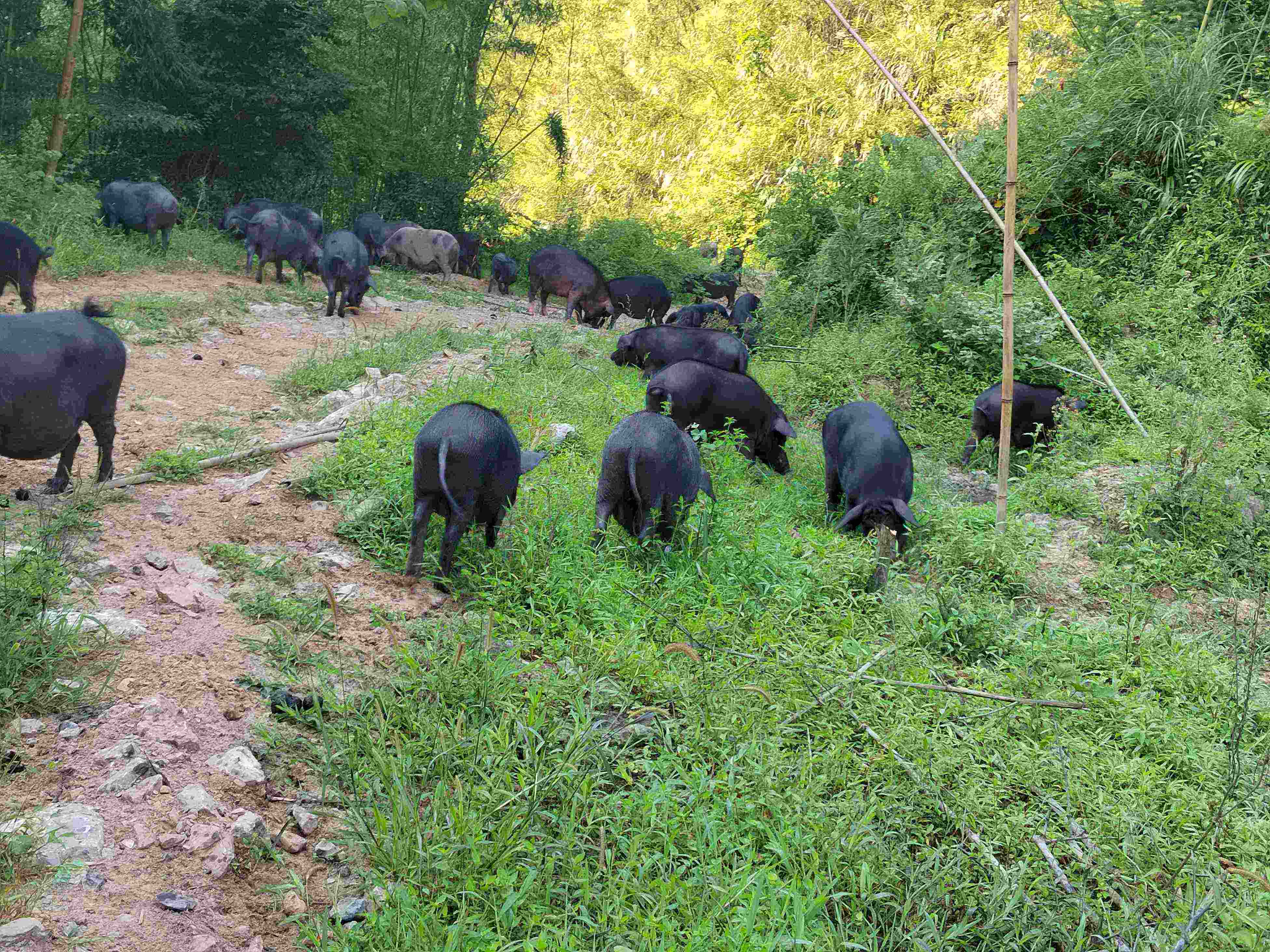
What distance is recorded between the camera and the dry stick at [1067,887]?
2525 millimetres

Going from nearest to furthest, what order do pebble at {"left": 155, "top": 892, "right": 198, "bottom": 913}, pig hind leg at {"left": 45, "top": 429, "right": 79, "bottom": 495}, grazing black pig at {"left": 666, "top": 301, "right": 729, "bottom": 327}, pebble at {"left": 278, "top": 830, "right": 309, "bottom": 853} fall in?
1. pebble at {"left": 155, "top": 892, "right": 198, "bottom": 913}
2. pebble at {"left": 278, "top": 830, "right": 309, "bottom": 853}
3. pig hind leg at {"left": 45, "top": 429, "right": 79, "bottom": 495}
4. grazing black pig at {"left": 666, "top": 301, "right": 729, "bottom": 327}

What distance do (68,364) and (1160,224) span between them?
10.00 m

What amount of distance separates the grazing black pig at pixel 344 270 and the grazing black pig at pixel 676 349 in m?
3.48

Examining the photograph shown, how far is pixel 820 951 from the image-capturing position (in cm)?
235

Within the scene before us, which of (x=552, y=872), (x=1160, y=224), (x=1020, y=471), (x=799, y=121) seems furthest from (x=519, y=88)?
(x=552, y=872)

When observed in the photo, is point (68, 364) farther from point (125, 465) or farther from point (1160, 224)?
→ point (1160, 224)

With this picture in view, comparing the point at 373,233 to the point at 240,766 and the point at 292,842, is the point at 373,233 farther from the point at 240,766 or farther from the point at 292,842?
the point at 292,842

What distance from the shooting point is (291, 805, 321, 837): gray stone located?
106 inches

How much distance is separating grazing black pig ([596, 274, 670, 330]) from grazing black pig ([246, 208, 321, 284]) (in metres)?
4.42

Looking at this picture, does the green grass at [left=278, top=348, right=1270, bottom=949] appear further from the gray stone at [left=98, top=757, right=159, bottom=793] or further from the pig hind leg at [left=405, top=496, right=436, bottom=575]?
the gray stone at [left=98, top=757, right=159, bottom=793]

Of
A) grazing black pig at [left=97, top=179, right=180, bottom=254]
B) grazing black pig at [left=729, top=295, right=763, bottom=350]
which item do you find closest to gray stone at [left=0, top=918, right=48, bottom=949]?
grazing black pig at [left=729, top=295, right=763, bottom=350]

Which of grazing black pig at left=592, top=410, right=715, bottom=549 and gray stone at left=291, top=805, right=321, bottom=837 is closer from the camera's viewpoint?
gray stone at left=291, top=805, right=321, bottom=837

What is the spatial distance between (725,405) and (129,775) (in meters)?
5.52

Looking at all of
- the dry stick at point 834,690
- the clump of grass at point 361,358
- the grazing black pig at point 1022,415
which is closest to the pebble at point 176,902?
the dry stick at point 834,690
